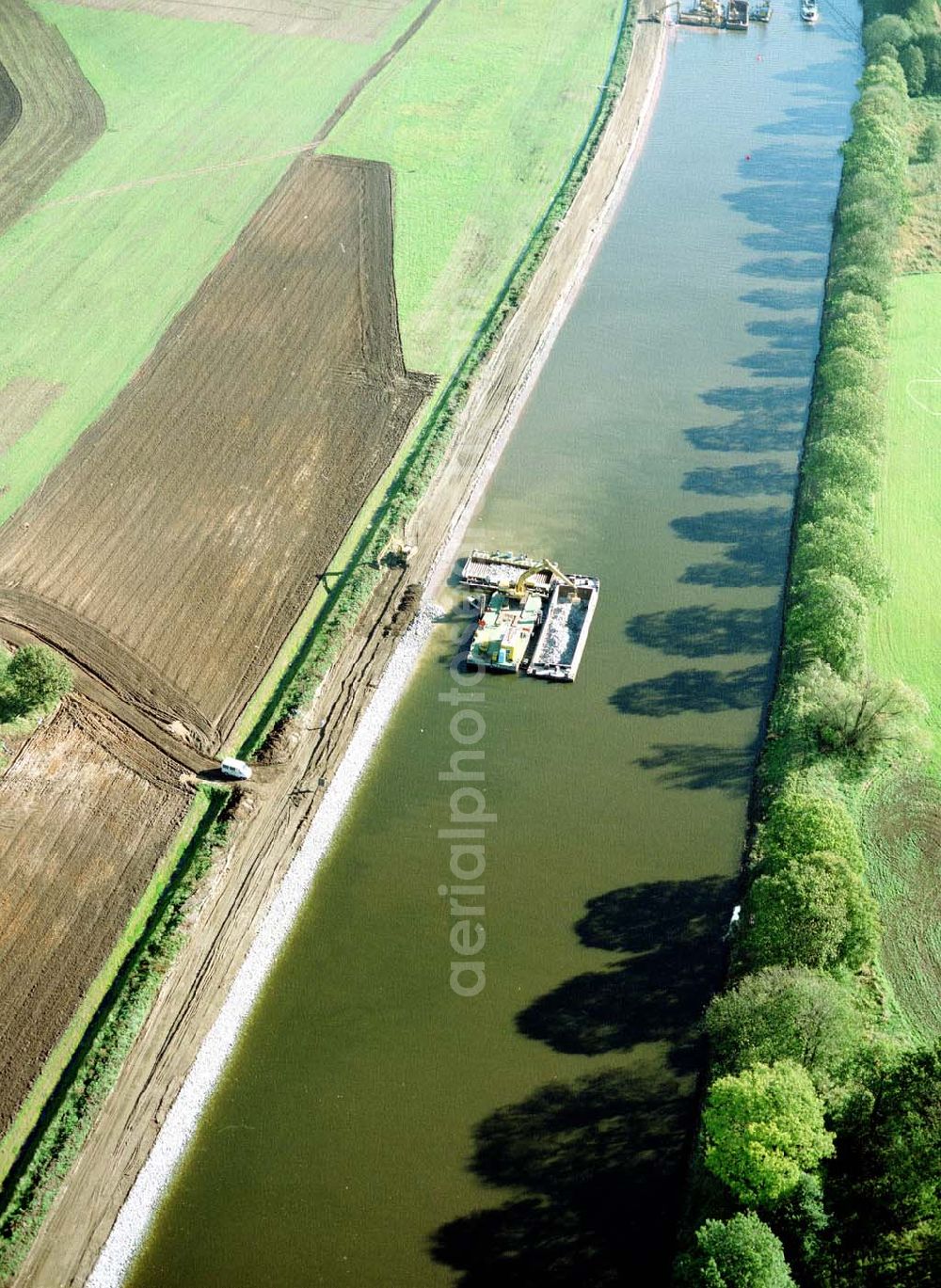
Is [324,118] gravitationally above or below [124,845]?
above

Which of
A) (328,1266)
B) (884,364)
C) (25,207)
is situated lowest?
(328,1266)

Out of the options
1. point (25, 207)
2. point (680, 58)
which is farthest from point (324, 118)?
point (680, 58)

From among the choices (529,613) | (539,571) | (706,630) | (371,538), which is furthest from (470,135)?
(706,630)

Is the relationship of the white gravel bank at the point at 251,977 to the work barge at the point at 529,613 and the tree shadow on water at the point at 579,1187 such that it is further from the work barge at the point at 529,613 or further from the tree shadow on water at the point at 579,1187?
the tree shadow on water at the point at 579,1187

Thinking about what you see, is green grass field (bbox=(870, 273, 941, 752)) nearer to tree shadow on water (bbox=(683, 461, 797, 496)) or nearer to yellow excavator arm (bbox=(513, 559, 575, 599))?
tree shadow on water (bbox=(683, 461, 797, 496))

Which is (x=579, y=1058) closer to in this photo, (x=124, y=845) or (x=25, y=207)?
(x=124, y=845)

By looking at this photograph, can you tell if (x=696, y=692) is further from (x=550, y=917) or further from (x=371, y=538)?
(x=371, y=538)
